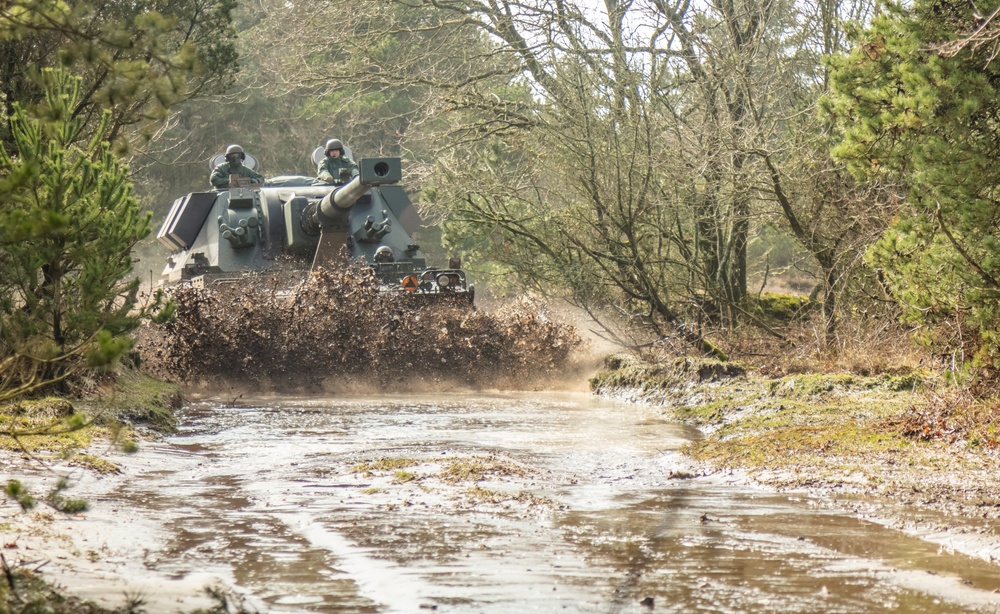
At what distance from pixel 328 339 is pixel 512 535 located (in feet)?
36.8

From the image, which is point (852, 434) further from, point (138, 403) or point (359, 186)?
point (359, 186)

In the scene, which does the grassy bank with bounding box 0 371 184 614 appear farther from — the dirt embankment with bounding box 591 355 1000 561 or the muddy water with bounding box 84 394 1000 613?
the dirt embankment with bounding box 591 355 1000 561

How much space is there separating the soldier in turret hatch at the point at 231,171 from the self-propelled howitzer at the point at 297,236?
25 cm

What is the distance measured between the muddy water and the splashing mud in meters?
6.56

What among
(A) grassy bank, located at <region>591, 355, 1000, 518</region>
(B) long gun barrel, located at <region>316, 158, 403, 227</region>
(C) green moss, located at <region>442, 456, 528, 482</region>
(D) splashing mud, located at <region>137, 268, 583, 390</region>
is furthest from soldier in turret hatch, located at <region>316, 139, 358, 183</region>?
(C) green moss, located at <region>442, 456, 528, 482</region>

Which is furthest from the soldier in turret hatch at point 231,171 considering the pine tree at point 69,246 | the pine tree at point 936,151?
the pine tree at point 936,151

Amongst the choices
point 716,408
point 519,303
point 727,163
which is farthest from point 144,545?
point 519,303

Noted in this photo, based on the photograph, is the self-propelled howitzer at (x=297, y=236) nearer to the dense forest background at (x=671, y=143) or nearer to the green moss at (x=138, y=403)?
the dense forest background at (x=671, y=143)

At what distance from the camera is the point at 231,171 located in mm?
20297

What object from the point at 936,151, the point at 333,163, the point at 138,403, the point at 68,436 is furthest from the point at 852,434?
the point at 333,163

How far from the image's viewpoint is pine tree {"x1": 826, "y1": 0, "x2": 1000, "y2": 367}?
8.20 m

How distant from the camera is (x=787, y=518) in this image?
20.7ft

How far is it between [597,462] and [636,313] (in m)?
8.33

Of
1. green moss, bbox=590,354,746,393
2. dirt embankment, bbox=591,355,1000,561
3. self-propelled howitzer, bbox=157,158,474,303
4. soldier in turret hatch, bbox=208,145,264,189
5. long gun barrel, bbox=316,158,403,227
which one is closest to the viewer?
dirt embankment, bbox=591,355,1000,561
